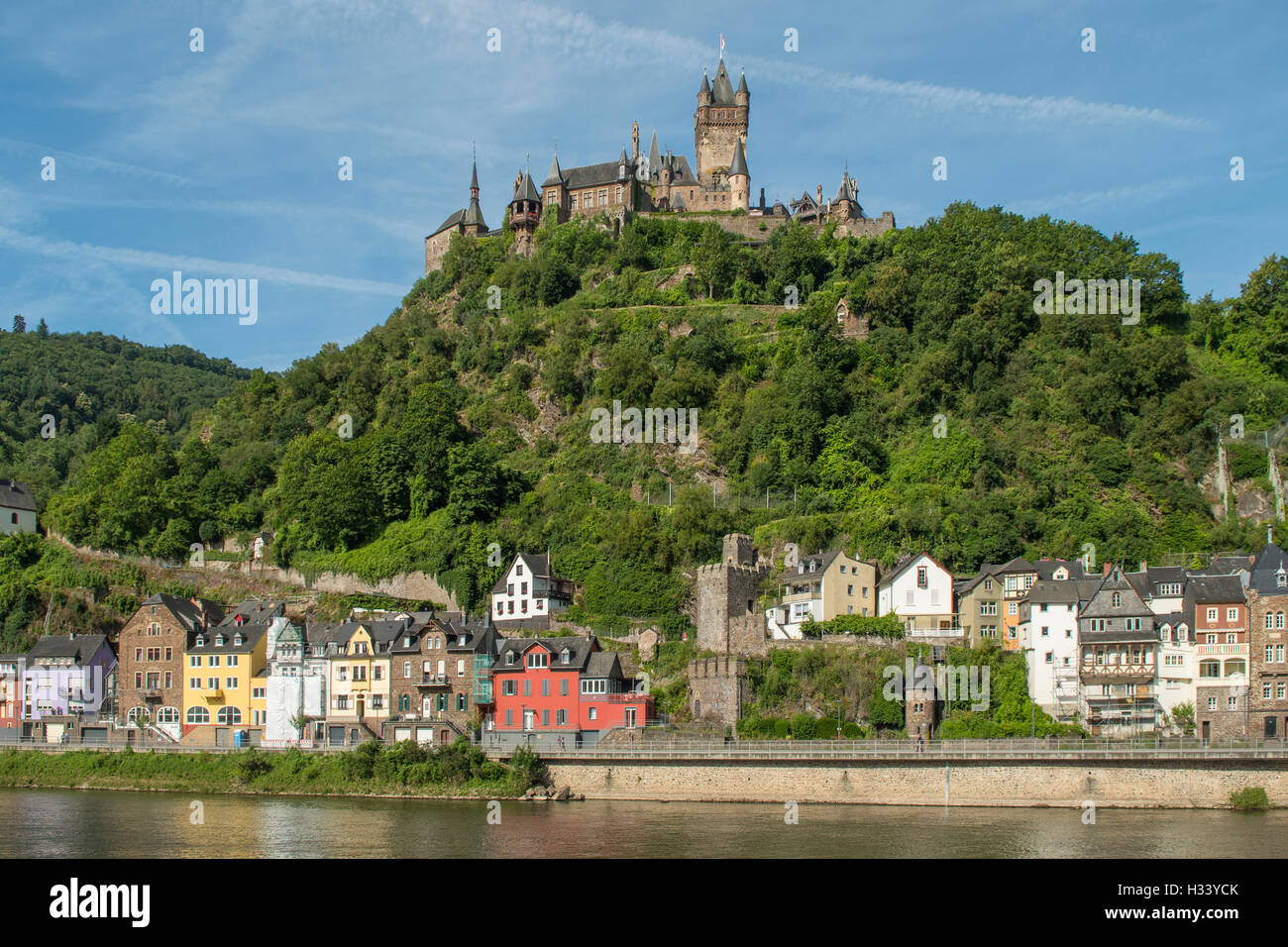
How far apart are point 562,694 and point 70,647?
28467mm

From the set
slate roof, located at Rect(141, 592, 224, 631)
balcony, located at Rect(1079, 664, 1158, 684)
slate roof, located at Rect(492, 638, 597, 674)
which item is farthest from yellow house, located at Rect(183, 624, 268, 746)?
balcony, located at Rect(1079, 664, 1158, 684)

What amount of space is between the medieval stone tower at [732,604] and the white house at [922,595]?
22.1 ft

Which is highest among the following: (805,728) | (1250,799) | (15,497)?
(15,497)

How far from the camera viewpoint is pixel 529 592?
70.6 meters

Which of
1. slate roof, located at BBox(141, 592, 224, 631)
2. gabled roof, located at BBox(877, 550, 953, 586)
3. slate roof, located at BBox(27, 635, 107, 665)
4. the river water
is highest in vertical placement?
gabled roof, located at BBox(877, 550, 953, 586)

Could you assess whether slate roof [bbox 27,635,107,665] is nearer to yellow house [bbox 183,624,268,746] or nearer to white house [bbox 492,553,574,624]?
yellow house [bbox 183,624,268,746]

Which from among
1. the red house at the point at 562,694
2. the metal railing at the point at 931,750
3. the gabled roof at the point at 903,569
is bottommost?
the metal railing at the point at 931,750

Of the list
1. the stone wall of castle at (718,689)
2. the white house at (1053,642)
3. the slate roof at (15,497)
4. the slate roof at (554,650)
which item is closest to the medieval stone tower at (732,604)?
the stone wall of castle at (718,689)

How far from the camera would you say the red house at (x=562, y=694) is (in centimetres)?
6022

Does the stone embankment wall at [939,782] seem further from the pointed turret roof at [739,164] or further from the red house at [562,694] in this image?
the pointed turret roof at [739,164]

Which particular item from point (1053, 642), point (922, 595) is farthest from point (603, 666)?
point (1053, 642)

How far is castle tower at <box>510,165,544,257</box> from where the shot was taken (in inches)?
4572

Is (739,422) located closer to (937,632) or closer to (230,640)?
(937,632)

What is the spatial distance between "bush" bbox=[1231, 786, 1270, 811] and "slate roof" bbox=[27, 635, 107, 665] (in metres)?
55.1
